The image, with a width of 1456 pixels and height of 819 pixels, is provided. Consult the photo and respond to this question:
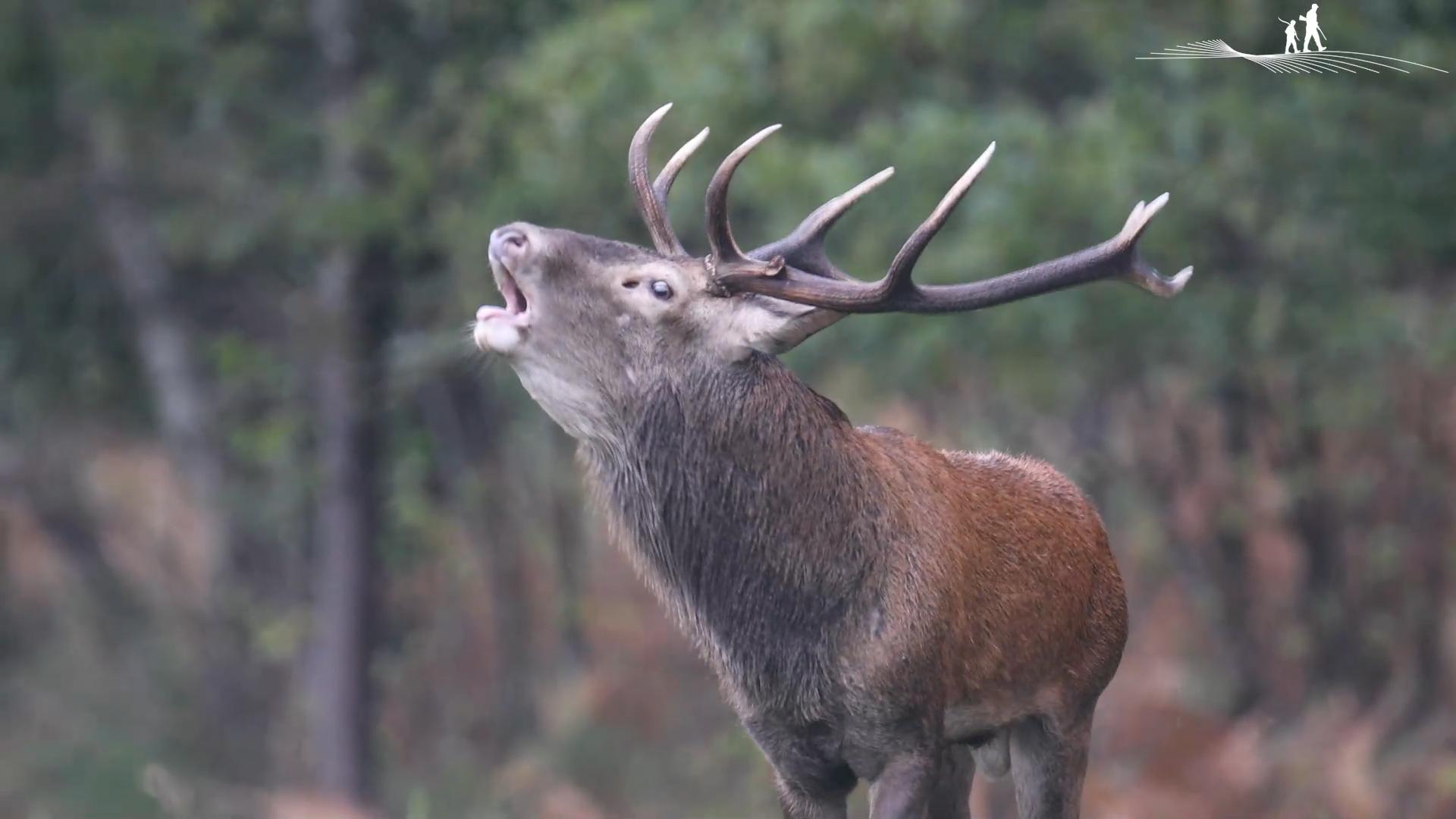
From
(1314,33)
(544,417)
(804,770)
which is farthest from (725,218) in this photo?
(544,417)

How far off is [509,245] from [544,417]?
9.02 m

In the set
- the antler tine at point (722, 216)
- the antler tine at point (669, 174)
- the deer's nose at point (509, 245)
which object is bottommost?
the antler tine at point (722, 216)

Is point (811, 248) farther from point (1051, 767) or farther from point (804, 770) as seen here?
point (1051, 767)

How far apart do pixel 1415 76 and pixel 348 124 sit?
6160mm

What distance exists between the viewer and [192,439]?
47.2 feet

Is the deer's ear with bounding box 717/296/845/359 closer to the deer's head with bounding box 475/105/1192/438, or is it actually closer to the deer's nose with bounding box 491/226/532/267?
the deer's head with bounding box 475/105/1192/438

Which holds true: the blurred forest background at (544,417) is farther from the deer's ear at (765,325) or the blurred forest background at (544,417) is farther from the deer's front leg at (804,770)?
the deer's front leg at (804,770)

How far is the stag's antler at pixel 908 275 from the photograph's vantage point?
432 centimetres

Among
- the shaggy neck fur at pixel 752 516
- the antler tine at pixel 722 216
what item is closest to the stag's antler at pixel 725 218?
the antler tine at pixel 722 216

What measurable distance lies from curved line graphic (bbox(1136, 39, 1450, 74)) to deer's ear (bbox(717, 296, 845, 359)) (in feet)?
12.3

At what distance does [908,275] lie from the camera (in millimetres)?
4387

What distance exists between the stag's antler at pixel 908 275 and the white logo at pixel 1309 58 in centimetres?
348

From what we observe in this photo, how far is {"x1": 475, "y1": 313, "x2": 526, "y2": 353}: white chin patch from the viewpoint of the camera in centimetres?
434

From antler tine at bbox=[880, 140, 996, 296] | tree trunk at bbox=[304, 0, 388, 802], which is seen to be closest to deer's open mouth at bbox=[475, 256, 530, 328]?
antler tine at bbox=[880, 140, 996, 296]
